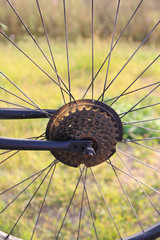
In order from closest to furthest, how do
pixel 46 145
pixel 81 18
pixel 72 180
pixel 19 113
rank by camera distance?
pixel 46 145
pixel 19 113
pixel 72 180
pixel 81 18

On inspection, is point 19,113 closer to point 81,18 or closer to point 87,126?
point 87,126

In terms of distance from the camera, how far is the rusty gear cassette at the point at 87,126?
1863 mm

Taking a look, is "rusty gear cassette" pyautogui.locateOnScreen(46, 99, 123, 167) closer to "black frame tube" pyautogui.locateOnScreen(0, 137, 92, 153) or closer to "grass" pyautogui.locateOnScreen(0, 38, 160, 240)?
"black frame tube" pyautogui.locateOnScreen(0, 137, 92, 153)

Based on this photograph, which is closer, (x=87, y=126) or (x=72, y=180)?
(x=87, y=126)

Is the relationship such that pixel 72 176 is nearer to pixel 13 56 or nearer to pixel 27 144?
pixel 27 144

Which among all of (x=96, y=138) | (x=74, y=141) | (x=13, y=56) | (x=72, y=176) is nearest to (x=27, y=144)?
(x=74, y=141)

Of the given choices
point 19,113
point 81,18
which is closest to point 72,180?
point 19,113

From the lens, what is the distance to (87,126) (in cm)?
186

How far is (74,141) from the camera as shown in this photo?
180cm

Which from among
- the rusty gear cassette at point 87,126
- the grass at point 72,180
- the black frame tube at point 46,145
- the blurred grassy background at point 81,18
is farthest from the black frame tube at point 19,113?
the blurred grassy background at point 81,18

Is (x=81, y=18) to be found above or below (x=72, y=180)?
above

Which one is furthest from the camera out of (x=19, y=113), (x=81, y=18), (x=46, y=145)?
(x=81, y=18)

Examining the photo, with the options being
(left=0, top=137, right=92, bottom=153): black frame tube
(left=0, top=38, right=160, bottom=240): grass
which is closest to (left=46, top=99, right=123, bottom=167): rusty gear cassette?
(left=0, top=137, right=92, bottom=153): black frame tube

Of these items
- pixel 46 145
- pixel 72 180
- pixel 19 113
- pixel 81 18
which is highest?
pixel 81 18
